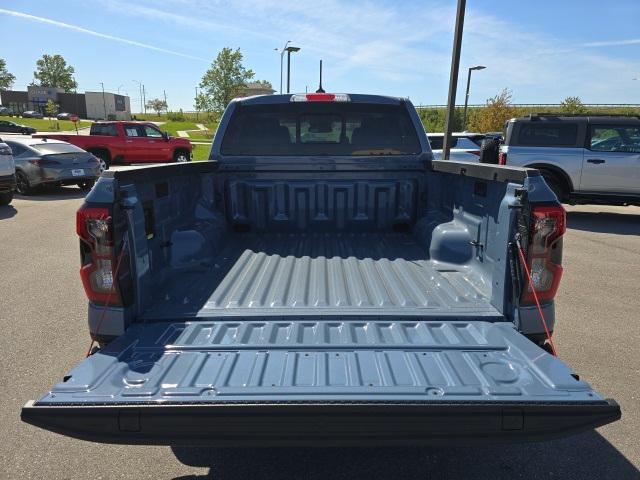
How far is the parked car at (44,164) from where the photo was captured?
1323 cm

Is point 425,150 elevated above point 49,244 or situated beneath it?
elevated above

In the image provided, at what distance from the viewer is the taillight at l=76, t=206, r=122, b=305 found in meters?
2.38

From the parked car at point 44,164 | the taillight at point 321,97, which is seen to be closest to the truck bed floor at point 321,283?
the taillight at point 321,97

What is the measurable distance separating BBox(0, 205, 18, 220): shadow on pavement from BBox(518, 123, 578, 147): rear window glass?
1198 centimetres

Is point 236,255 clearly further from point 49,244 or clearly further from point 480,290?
point 49,244

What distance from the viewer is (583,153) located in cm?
1094

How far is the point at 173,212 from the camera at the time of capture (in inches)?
135

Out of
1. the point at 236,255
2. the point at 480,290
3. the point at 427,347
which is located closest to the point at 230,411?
the point at 427,347

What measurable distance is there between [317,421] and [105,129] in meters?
19.7

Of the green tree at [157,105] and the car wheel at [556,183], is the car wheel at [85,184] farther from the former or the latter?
the green tree at [157,105]

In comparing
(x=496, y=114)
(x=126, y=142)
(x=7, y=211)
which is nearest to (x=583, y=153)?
(x=7, y=211)

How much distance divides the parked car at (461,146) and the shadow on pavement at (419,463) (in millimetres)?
11358

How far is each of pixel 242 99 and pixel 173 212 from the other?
1496 millimetres

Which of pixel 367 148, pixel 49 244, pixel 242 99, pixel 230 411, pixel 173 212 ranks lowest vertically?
pixel 49 244
